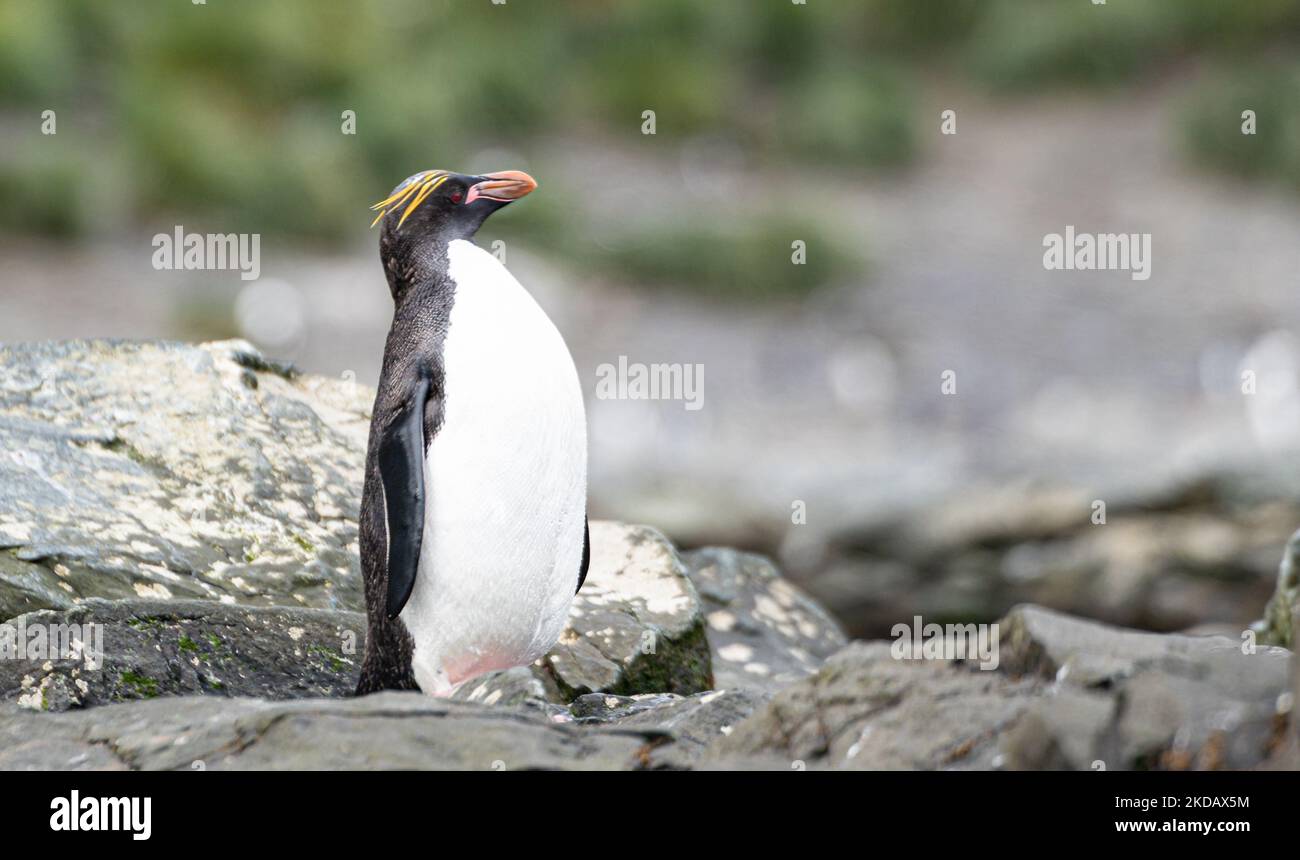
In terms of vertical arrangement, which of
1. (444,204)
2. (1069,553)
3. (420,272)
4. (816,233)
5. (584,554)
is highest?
(816,233)

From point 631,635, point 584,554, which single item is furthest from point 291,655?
point 631,635

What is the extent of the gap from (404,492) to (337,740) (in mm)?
921

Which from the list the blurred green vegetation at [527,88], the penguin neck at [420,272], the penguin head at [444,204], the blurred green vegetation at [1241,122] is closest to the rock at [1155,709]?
the penguin neck at [420,272]

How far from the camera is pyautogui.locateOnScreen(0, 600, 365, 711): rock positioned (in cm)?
369

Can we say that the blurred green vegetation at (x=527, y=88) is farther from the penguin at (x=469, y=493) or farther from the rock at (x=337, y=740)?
the rock at (x=337, y=740)

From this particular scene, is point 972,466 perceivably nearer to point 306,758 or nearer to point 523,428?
point 523,428

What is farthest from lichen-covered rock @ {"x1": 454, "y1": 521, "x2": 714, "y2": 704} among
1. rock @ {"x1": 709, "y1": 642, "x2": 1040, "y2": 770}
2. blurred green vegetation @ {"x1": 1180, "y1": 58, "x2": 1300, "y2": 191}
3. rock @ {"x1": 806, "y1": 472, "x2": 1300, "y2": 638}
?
blurred green vegetation @ {"x1": 1180, "y1": 58, "x2": 1300, "y2": 191}

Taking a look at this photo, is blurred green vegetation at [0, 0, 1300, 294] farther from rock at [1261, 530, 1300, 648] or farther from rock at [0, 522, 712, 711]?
rock at [1261, 530, 1300, 648]

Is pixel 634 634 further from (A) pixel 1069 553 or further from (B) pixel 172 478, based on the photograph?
(A) pixel 1069 553

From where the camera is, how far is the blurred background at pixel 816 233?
34.5 feet

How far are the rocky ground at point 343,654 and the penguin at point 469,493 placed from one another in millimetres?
217

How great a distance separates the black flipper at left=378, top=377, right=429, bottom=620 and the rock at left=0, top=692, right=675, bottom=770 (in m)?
0.52

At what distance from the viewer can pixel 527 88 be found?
17328 mm

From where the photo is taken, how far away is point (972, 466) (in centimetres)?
1162
